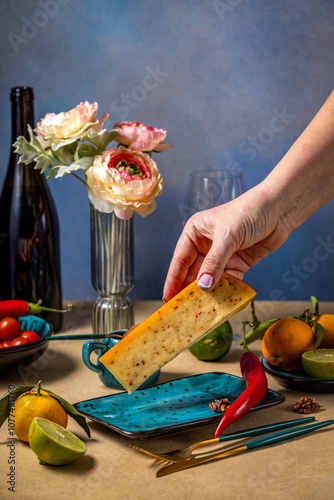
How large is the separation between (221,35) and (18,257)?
0.96m

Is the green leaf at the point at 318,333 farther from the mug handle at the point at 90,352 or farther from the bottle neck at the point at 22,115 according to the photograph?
the bottle neck at the point at 22,115

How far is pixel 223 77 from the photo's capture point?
6.07 feet

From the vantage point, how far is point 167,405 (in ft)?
3.20

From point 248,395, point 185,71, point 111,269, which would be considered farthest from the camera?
point 185,71

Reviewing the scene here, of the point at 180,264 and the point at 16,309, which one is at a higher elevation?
the point at 180,264

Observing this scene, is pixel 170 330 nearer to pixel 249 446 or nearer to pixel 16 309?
pixel 249 446

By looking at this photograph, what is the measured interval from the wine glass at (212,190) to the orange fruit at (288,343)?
11.5 inches

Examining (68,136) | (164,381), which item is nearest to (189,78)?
(68,136)

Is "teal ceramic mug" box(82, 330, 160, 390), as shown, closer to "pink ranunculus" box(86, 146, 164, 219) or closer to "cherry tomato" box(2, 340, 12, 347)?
"cherry tomato" box(2, 340, 12, 347)

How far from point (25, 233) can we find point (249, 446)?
0.79m

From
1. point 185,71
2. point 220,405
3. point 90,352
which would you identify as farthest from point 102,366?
point 185,71

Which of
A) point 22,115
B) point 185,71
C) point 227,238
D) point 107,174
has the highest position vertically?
point 185,71

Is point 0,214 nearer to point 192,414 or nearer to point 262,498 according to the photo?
point 192,414

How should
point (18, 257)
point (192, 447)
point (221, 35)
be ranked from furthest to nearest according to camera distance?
point (221, 35)
point (18, 257)
point (192, 447)
